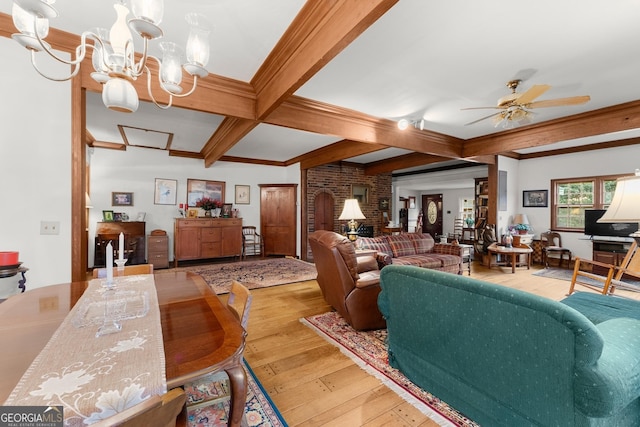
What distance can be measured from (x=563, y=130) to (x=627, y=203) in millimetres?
2970

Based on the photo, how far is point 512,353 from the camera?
1287mm

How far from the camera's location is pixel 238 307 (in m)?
1.50

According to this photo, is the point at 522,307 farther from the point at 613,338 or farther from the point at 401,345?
the point at 401,345

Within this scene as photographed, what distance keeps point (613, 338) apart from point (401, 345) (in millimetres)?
1109

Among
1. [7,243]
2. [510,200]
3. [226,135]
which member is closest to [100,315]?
[7,243]

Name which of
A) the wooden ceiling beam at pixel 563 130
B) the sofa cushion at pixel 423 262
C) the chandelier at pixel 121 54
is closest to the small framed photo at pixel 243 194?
the sofa cushion at pixel 423 262

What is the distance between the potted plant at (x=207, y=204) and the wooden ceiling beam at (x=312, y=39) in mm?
4297

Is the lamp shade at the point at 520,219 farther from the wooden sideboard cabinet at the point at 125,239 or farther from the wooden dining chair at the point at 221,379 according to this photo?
the wooden sideboard cabinet at the point at 125,239

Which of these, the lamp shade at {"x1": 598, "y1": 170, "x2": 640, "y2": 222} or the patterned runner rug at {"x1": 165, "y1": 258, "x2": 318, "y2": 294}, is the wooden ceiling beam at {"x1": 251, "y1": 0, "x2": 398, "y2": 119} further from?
the patterned runner rug at {"x1": 165, "y1": 258, "x2": 318, "y2": 294}

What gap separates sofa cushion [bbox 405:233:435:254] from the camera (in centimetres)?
484

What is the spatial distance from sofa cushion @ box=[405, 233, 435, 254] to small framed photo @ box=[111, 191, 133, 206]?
576cm

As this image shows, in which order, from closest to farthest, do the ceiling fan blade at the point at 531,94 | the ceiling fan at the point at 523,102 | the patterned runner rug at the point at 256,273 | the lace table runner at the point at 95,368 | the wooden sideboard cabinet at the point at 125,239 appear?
the lace table runner at the point at 95,368 → the ceiling fan blade at the point at 531,94 → the ceiling fan at the point at 523,102 → the patterned runner rug at the point at 256,273 → the wooden sideboard cabinet at the point at 125,239

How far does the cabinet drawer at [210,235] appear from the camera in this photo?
6.10m

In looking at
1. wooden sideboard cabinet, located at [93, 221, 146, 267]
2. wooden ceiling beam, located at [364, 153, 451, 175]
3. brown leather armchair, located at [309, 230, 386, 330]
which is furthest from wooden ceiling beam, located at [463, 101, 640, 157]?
wooden sideboard cabinet, located at [93, 221, 146, 267]
